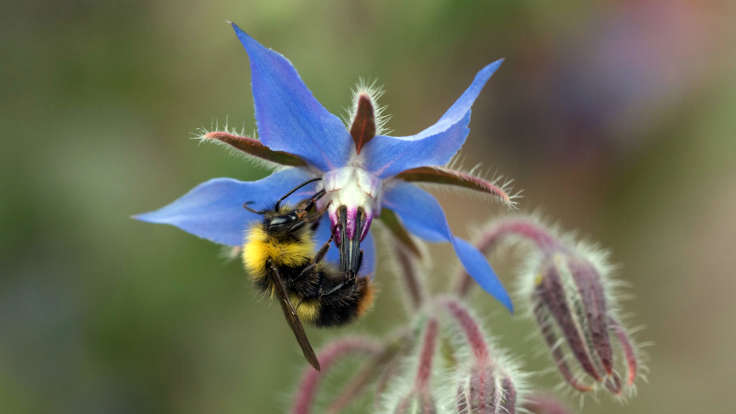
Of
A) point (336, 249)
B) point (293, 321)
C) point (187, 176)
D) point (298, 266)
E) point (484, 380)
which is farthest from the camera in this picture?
point (187, 176)

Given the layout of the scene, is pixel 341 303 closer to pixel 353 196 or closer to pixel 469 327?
pixel 353 196

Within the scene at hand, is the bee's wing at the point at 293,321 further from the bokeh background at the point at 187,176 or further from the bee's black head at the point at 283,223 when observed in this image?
the bokeh background at the point at 187,176

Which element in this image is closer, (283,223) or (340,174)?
(283,223)

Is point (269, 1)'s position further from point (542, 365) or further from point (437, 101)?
point (542, 365)

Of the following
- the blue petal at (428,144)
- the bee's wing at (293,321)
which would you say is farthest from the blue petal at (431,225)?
the bee's wing at (293,321)

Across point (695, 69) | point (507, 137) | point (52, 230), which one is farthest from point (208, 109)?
point (695, 69)

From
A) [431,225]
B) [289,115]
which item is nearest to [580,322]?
[431,225]

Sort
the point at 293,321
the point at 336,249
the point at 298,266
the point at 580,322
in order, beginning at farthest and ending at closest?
the point at 580,322 → the point at 336,249 → the point at 298,266 → the point at 293,321
